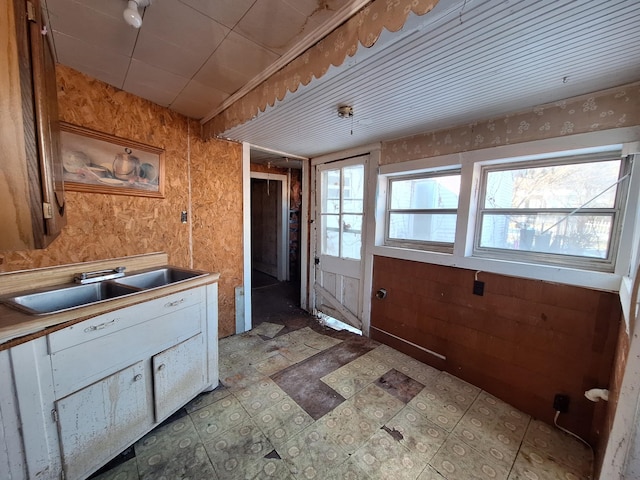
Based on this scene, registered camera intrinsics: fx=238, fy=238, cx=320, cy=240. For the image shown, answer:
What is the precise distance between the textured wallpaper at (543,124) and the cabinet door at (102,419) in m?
2.82

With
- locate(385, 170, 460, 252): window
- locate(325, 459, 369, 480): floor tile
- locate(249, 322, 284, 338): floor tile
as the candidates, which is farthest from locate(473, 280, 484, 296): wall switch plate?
locate(249, 322, 284, 338): floor tile

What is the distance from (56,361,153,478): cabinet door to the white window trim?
2.33 m

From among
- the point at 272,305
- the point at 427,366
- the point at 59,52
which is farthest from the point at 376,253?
the point at 59,52

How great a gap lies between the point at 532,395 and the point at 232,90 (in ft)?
10.5

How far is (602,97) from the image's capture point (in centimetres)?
147

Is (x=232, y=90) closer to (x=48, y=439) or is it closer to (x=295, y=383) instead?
(x=48, y=439)

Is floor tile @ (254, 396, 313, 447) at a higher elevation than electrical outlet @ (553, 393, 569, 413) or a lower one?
lower

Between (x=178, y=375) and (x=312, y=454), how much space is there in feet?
3.27

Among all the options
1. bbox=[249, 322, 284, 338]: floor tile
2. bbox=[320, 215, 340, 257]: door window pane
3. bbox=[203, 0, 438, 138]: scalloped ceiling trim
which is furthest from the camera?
bbox=[320, 215, 340, 257]: door window pane

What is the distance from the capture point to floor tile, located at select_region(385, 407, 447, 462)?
1.47m

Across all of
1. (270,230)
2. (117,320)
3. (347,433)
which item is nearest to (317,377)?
(347,433)

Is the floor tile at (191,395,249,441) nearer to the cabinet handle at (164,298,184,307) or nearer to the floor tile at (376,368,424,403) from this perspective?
the cabinet handle at (164,298,184,307)

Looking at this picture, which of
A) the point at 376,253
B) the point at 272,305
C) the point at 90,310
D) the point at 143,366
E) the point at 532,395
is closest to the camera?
the point at 90,310

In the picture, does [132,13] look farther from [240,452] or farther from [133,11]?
[240,452]
